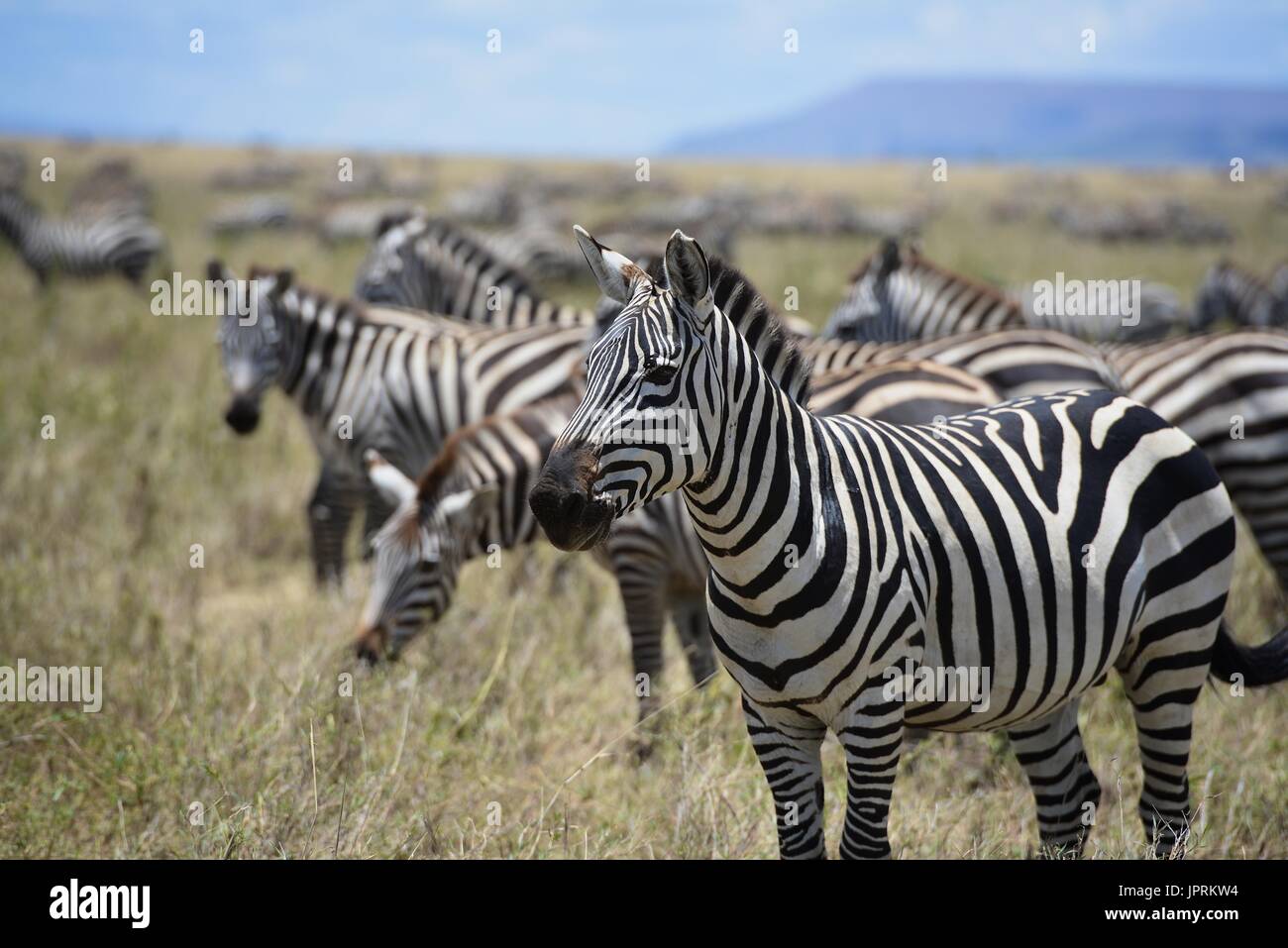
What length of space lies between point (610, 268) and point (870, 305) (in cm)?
534

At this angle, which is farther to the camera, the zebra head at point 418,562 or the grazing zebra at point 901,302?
the grazing zebra at point 901,302

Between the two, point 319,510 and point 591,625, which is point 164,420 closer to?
point 319,510

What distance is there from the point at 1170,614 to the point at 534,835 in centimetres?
214

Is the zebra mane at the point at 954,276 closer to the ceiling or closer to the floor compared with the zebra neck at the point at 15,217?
→ closer to the floor

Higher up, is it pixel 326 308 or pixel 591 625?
pixel 326 308

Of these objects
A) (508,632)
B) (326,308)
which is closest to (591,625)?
(508,632)

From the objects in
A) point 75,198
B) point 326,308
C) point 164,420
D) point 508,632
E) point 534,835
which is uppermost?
point 75,198

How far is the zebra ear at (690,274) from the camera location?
108 inches

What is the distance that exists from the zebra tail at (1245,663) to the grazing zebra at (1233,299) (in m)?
11.5

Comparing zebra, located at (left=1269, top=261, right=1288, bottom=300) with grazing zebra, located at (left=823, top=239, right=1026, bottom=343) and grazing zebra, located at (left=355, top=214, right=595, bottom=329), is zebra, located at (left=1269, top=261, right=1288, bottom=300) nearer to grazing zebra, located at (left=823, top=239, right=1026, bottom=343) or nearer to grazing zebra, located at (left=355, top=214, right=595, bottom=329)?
grazing zebra, located at (left=823, top=239, right=1026, bottom=343)

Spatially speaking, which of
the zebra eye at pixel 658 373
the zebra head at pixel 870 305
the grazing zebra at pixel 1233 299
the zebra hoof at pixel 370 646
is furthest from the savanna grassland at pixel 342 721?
the grazing zebra at pixel 1233 299

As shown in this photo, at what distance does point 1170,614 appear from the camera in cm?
345

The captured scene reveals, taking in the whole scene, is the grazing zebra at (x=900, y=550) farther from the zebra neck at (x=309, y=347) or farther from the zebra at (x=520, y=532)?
the zebra neck at (x=309, y=347)

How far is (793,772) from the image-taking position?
10.3 ft
